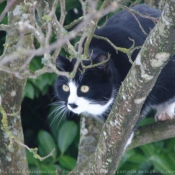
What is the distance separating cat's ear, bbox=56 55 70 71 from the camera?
2.04m

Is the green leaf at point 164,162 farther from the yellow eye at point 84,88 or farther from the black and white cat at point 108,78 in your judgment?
the yellow eye at point 84,88

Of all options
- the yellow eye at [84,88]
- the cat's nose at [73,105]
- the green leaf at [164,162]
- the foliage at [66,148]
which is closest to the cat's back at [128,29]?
the yellow eye at [84,88]

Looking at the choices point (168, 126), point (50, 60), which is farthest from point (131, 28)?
point (50, 60)

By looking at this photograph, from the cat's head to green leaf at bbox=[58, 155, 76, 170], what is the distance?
2.15 ft

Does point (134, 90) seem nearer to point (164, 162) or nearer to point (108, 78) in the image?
point (108, 78)

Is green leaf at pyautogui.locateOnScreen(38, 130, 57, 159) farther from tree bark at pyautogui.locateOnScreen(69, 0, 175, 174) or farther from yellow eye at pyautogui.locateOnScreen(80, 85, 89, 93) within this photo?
tree bark at pyautogui.locateOnScreen(69, 0, 175, 174)

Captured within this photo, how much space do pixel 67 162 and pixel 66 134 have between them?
0.18 meters

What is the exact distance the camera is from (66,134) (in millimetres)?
2695

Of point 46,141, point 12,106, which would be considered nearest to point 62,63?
point 12,106

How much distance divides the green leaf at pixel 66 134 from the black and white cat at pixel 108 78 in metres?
0.47

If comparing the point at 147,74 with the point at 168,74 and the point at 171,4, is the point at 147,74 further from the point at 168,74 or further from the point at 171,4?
the point at 168,74

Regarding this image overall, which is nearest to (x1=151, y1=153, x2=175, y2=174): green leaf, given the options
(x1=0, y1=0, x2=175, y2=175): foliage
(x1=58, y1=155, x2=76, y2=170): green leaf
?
(x1=0, y1=0, x2=175, y2=175): foliage

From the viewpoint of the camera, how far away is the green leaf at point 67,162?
2734mm

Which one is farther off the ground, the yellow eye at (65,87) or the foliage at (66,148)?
the yellow eye at (65,87)
